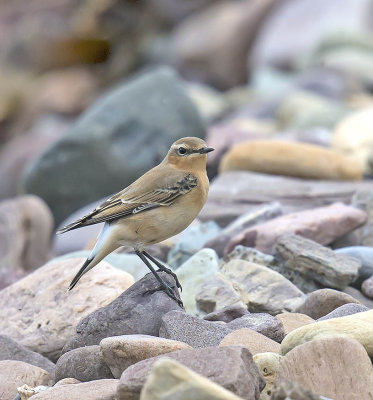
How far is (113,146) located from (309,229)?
446 centimetres

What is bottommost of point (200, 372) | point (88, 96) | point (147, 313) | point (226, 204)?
point (88, 96)

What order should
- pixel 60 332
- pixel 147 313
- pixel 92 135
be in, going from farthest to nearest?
1. pixel 92 135
2. pixel 60 332
3. pixel 147 313

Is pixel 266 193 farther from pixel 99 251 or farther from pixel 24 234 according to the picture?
pixel 99 251

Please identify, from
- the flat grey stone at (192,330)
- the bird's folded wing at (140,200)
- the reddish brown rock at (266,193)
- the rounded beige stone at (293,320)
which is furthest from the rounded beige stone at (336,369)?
the reddish brown rock at (266,193)

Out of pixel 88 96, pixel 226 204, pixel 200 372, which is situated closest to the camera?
pixel 200 372

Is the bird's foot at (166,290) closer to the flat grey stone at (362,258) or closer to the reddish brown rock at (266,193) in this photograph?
the flat grey stone at (362,258)

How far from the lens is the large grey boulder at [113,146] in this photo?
36.3 ft

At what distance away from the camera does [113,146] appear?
437 inches

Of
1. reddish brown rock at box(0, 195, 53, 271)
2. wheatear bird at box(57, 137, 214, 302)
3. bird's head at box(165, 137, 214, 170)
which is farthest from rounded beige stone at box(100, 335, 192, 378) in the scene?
reddish brown rock at box(0, 195, 53, 271)

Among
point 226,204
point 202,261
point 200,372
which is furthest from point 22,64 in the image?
point 200,372

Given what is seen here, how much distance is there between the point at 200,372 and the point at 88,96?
1645 centimetres

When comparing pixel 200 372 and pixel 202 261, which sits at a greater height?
pixel 200 372

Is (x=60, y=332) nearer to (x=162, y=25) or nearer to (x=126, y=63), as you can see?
(x=126, y=63)

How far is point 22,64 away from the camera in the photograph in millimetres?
21750
